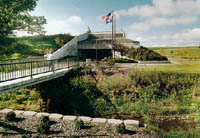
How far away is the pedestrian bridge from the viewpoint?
886 cm

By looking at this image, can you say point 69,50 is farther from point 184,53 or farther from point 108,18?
point 184,53

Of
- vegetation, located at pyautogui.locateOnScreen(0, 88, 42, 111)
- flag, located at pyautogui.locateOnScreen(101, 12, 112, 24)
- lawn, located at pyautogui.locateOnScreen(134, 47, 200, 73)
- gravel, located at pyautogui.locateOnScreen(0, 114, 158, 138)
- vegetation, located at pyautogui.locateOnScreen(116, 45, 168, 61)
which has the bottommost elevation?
gravel, located at pyautogui.locateOnScreen(0, 114, 158, 138)

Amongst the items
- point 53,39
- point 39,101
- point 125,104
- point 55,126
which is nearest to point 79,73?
point 39,101

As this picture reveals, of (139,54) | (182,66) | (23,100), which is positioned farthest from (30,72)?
(182,66)

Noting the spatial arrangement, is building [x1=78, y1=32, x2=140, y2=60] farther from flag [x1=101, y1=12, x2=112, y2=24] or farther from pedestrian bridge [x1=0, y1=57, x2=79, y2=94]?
pedestrian bridge [x1=0, y1=57, x2=79, y2=94]

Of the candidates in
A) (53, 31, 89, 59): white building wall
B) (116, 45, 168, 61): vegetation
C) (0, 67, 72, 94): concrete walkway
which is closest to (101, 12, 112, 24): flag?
(116, 45, 168, 61): vegetation

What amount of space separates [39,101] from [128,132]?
7.21 m

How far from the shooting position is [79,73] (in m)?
15.4

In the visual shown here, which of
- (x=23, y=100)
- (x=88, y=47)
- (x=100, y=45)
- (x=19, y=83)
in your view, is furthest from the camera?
(x=88, y=47)

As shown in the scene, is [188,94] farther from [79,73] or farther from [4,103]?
[4,103]

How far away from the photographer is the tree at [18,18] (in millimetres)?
23188

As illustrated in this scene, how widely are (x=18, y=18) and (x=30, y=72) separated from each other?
17.0m

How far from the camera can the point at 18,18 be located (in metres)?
24.6

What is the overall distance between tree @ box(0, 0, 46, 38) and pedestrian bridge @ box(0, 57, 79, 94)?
1047 cm
